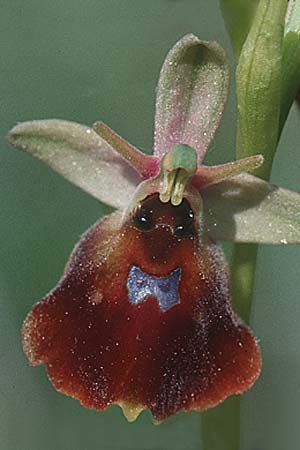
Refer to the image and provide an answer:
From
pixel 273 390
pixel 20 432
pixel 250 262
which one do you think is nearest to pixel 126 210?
pixel 250 262

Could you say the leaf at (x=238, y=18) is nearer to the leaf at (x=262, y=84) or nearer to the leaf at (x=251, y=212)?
the leaf at (x=262, y=84)

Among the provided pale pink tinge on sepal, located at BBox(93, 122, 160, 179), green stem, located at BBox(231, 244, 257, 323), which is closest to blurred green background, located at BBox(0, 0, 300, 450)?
green stem, located at BBox(231, 244, 257, 323)

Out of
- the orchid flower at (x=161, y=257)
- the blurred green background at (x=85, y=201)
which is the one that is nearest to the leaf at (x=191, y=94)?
the orchid flower at (x=161, y=257)

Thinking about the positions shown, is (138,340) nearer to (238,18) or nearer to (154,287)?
(154,287)

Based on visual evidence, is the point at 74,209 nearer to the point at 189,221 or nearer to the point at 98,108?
the point at 98,108

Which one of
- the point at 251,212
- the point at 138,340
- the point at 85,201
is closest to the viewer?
the point at 138,340

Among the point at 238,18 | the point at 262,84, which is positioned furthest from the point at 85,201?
the point at 262,84
